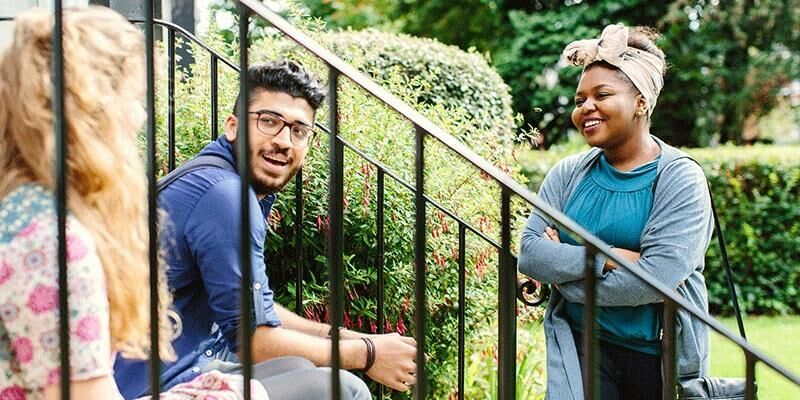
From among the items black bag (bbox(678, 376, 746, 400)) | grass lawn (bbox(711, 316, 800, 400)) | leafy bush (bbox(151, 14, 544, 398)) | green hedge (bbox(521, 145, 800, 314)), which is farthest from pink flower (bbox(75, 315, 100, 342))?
green hedge (bbox(521, 145, 800, 314))

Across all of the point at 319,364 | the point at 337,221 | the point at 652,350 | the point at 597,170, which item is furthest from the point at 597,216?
the point at 337,221

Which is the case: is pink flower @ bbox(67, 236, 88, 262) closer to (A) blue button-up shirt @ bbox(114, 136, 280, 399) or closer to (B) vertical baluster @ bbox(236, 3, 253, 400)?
(B) vertical baluster @ bbox(236, 3, 253, 400)

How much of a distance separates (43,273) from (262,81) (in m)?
1.21

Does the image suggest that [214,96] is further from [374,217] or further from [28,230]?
[28,230]

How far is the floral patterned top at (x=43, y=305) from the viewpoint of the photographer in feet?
5.93

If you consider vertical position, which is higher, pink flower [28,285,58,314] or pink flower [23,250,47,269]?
pink flower [23,250,47,269]

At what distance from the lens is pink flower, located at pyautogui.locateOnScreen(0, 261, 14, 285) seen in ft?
5.80

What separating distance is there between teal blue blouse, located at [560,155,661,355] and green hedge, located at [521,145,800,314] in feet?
20.5

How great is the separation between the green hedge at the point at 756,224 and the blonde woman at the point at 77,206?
7311 mm

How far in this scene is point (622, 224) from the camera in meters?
2.80

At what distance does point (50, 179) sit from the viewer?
1907mm

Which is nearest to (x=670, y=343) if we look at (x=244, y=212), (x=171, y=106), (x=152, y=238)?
(x=244, y=212)

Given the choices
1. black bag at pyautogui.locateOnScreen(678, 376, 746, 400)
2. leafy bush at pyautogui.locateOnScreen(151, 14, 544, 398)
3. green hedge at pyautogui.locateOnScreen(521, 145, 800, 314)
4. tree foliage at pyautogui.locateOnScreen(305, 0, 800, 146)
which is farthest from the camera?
tree foliage at pyautogui.locateOnScreen(305, 0, 800, 146)

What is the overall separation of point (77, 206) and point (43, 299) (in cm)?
19
